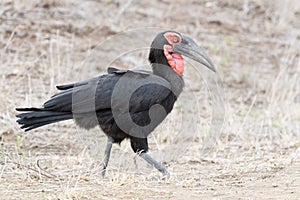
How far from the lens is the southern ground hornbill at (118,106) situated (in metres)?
5.24

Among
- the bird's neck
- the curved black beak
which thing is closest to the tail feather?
the bird's neck

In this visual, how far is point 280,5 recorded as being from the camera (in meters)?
12.2

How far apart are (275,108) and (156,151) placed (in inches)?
94.2

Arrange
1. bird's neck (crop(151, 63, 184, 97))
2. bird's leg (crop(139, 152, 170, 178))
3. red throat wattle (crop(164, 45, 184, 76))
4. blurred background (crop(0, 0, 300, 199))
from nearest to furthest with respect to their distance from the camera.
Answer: blurred background (crop(0, 0, 300, 199)) → bird's leg (crop(139, 152, 170, 178)) → bird's neck (crop(151, 63, 184, 97)) → red throat wattle (crop(164, 45, 184, 76))

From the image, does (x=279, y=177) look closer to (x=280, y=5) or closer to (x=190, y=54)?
(x=190, y=54)

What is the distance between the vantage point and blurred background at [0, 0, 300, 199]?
4.73 m

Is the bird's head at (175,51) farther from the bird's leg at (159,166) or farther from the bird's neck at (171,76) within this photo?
the bird's leg at (159,166)

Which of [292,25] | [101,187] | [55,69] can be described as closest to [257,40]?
[292,25]

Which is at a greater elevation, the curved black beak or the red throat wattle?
the curved black beak

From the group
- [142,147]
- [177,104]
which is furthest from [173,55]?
[177,104]

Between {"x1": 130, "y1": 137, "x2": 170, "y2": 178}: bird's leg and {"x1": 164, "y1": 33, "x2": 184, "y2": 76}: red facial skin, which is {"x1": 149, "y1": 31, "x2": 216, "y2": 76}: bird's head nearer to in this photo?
{"x1": 164, "y1": 33, "x2": 184, "y2": 76}: red facial skin

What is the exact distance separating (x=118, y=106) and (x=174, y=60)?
68 cm

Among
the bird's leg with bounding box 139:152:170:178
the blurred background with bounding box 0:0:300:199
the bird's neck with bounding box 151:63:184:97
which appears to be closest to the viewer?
the blurred background with bounding box 0:0:300:199

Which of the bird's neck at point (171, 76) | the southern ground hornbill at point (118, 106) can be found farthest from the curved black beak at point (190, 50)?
the southern ground hornbill at point (118, 106)
